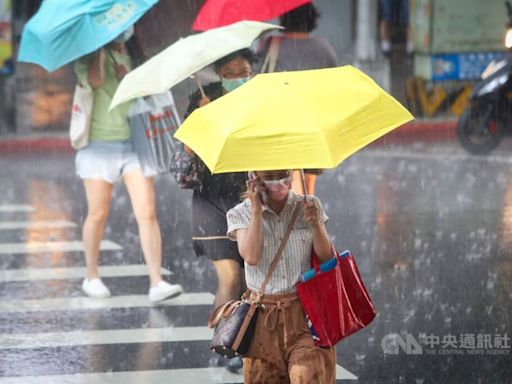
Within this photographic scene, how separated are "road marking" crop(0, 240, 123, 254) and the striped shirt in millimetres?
6261

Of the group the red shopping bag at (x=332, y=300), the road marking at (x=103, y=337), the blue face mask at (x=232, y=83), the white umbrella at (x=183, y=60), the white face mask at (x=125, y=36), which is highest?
the white face mask at (x=125, y=36)

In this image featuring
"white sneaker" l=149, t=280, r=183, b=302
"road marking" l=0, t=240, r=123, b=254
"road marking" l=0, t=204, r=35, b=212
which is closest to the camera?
"white sneaker" l=149, t=280, r=183, b=302

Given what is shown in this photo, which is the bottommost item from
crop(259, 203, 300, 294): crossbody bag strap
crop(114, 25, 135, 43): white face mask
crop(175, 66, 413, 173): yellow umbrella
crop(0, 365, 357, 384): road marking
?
crop(0, 365, 357, 384): road marking

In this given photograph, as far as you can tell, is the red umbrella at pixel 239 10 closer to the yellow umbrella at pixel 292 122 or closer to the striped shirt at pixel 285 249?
the yellow umbrella at pixel 292 122

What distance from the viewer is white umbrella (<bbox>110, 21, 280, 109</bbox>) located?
23.4ft

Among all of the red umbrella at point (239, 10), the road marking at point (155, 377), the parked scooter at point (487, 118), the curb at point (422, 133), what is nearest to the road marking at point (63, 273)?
the red umbrella at point (239, 10)

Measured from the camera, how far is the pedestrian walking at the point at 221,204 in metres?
7.30

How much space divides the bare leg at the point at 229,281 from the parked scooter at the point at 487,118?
34.1 ft

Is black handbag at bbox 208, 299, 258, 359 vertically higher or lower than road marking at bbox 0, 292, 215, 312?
higher

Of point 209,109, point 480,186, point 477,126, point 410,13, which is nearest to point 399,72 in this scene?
point 410,13

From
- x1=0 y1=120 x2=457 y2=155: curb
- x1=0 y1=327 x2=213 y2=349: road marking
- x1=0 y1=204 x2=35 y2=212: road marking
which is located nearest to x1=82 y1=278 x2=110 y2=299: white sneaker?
x1=0 y1=327 x2=213 y2=349: road marking

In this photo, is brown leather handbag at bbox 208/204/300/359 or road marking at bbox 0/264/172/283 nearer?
brown leather handbag at bbox 208/204/300/359

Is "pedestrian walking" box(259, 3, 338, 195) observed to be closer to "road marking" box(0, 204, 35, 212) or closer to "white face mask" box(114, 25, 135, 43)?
"white face mask" box(114, 25, 135, 43)

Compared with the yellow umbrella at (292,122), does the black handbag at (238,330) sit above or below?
below
